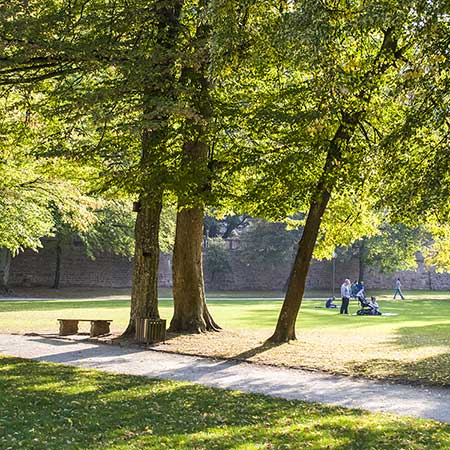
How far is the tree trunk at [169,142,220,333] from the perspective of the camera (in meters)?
16.8

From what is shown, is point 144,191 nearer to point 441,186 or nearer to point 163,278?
point 441,186

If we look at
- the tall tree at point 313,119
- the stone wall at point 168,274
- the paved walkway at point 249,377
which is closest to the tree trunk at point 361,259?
the stone wall at point 168,274

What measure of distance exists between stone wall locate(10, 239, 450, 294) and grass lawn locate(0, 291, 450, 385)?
15148 millimetres

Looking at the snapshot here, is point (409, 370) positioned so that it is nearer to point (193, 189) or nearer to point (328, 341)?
point (328, 341)

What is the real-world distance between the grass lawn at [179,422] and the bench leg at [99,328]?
578 centimetres

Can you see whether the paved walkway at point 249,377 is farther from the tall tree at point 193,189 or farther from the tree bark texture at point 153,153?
the tall tree at point 193,189

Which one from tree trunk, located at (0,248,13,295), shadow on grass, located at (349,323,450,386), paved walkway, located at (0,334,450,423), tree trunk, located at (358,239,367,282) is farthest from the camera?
tree trunk, located at (358,239,367,282)

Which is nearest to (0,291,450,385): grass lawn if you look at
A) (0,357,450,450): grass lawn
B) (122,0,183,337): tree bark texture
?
(122,0,183,337): tree bark texture

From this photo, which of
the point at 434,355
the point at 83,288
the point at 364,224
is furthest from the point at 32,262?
the point at 434,355

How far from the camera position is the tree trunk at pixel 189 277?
16781 millimetres

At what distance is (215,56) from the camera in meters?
9.97

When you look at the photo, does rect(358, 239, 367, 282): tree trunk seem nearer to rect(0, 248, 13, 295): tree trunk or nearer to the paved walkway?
rect(0, 248, 13, 295): tree trunk

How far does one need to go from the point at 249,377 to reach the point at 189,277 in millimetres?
6377

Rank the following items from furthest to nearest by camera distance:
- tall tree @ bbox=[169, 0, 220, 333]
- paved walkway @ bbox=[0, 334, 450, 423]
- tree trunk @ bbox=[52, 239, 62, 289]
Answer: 1. tree trunk @ bbox=[52, 239, 62, 289]
2. tall tree @ bbox=[169, 0, 220, 333]
3. paved walkway @ bbox=[0, 334, 450, 423]
